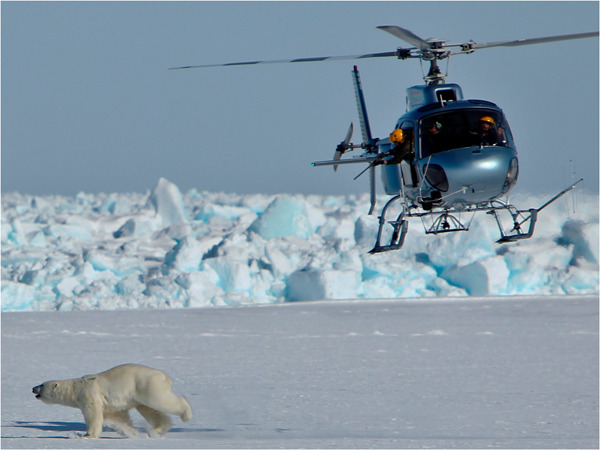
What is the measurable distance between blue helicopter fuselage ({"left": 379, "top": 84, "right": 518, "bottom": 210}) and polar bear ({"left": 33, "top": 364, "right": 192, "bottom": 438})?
94.3 inches

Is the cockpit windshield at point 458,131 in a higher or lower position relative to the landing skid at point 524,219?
higher

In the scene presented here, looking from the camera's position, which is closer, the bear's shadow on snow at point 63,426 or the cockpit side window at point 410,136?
the bear's shadow on snow at point 63,426

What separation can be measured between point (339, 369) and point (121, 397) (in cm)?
423

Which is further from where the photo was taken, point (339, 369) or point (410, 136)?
point (339, 369)

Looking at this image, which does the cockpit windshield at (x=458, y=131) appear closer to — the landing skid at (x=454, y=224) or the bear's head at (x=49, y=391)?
the landing skid at (x=454, y=224)

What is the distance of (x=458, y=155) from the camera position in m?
6.35

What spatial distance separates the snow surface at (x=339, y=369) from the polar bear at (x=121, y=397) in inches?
5.9

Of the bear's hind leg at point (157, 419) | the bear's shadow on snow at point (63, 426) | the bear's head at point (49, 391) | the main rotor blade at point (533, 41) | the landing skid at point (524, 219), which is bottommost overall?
the bear's shadow on snow at point (63, 426)

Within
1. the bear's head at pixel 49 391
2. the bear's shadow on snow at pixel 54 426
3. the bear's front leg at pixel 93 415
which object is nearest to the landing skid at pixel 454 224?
the bear's front leg at pixel 93 415

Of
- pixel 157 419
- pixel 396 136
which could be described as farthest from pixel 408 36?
pixel 157 419

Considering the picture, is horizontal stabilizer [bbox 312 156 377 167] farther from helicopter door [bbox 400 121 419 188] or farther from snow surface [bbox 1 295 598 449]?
snow surface [bbox 1 295 598 449]

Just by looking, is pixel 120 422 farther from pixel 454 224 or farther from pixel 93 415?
pixel 454 224

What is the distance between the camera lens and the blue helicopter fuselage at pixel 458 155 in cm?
630

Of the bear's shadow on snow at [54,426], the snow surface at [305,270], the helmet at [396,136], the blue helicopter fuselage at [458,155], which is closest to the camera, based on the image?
the bear's shadow on snow at [54,426]
